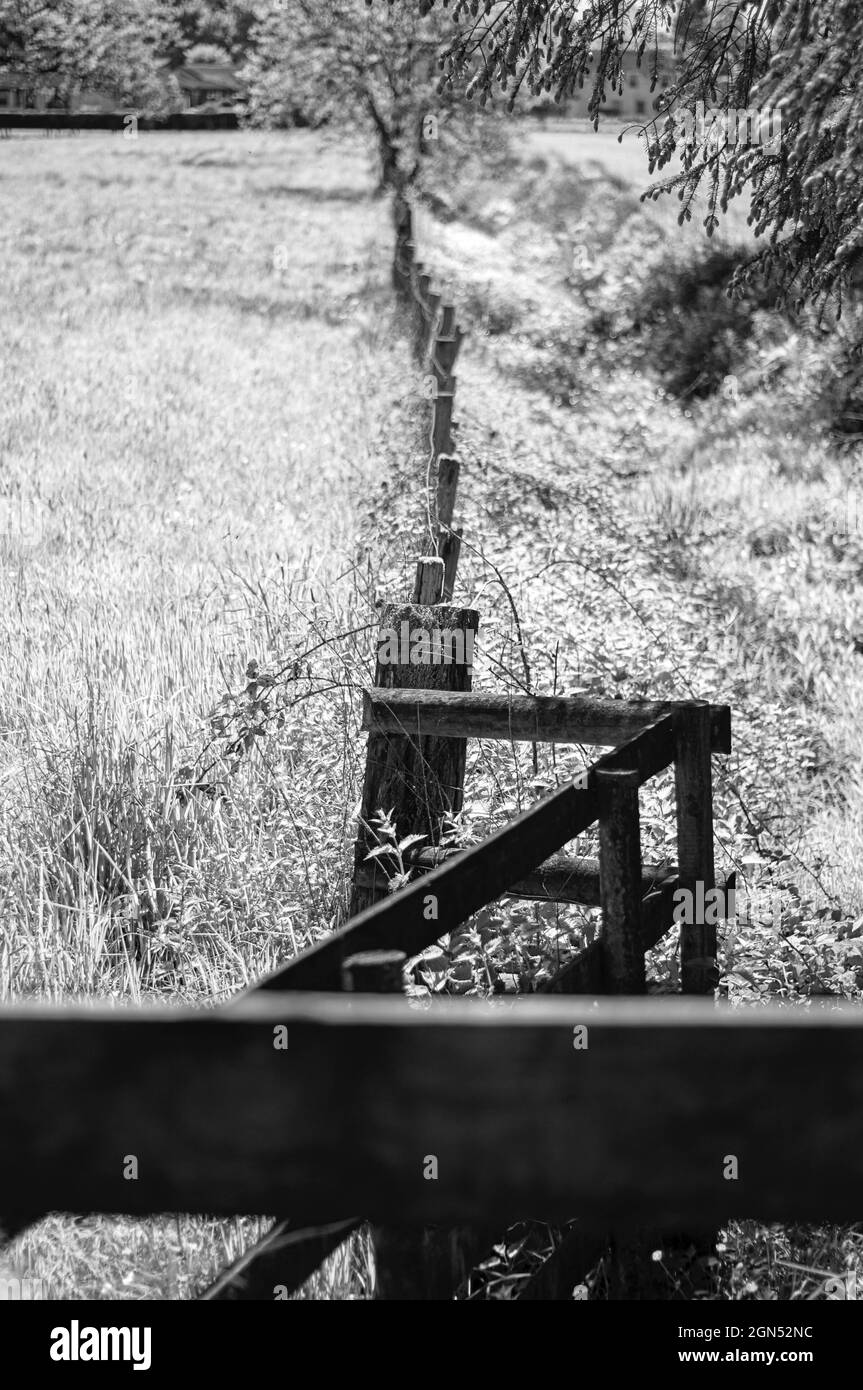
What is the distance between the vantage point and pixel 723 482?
40.1ft

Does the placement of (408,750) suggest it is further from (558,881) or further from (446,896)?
(446,896)

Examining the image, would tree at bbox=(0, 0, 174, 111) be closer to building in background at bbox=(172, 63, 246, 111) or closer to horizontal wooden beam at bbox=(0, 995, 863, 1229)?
building in background at bbox=(172, 63, 246, 111)

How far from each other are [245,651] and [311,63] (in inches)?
770

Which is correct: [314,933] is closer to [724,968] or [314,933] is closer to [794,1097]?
[724,968]

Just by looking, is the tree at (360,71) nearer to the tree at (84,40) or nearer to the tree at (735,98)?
the tree at (84,40)

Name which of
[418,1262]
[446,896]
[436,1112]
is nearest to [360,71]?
[446,896]

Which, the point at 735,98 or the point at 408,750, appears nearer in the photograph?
the point at 408,750

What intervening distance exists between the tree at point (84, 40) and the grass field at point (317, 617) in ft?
9.86

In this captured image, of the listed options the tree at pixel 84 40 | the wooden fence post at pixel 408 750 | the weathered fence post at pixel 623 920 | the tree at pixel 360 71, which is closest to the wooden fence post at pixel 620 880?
the weathered fence post at pixel 623 920

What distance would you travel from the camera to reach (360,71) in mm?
21344

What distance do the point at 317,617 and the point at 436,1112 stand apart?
15.2ft

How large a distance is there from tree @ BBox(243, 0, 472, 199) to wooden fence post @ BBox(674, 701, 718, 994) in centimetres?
2013

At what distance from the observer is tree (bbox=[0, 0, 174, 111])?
1323cm

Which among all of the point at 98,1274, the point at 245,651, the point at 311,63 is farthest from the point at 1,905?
the point at 311,63
